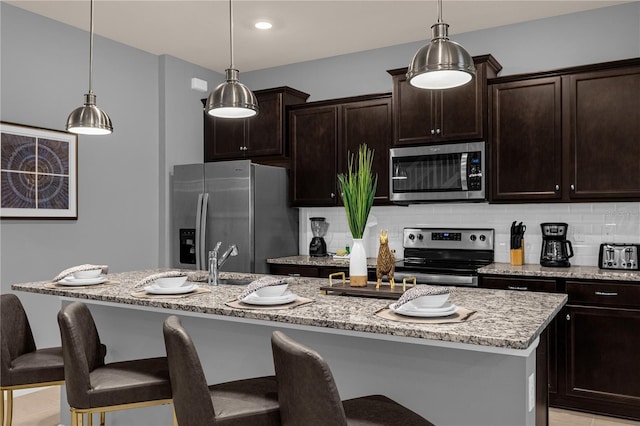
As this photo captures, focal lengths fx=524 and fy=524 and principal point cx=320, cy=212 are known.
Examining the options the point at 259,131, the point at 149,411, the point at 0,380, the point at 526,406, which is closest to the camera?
the point at 526,406

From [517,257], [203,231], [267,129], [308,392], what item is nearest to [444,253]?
[517,257]

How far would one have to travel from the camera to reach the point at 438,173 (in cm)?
419

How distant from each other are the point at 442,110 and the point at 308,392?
3.17 metres

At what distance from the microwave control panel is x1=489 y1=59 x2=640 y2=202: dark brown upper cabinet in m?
0.11

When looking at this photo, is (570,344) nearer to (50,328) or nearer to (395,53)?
(395,53)

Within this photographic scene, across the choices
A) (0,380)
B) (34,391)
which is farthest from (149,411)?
(34,391)

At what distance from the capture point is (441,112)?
13.6 feet

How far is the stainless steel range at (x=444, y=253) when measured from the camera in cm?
386

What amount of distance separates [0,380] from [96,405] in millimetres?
Answer: 706

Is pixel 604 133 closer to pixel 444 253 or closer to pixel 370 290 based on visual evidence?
pixel 444 253

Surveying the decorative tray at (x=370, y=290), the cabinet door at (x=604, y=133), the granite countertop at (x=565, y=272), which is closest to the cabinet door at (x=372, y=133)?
the granite countertop at (x=565, y=272)

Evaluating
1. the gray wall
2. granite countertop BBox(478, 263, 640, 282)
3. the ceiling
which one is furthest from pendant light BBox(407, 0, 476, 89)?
the gray wall

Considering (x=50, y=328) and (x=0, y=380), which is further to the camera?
(x=50, y=328)

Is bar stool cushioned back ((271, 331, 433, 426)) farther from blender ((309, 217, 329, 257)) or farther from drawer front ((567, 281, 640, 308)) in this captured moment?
blender ((309, 217, 329, 257))
